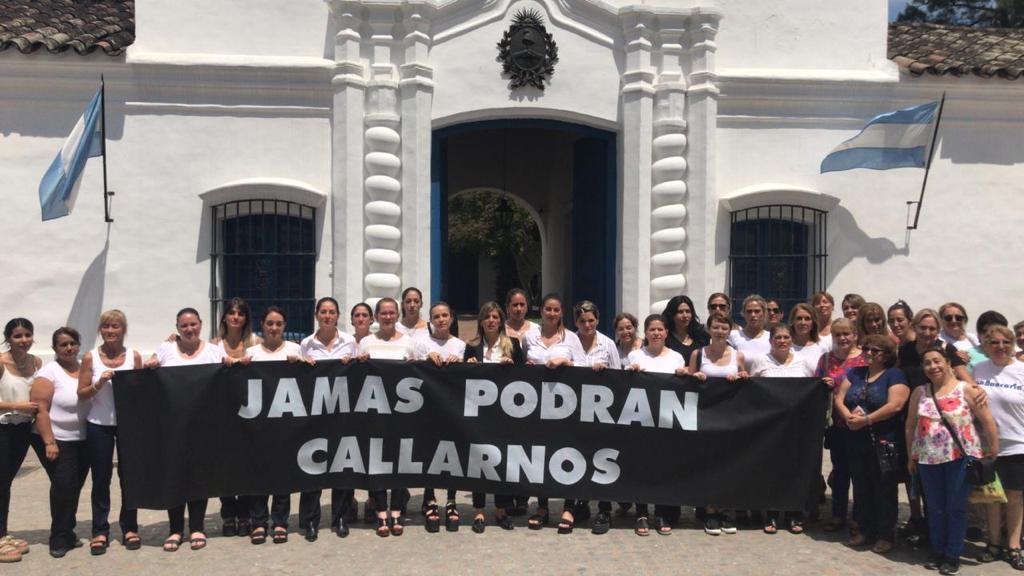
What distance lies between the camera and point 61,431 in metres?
5.67

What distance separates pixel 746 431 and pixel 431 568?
93.0 inches

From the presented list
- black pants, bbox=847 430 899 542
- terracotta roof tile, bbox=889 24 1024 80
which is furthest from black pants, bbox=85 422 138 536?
terracotta roof tile, bbox=889 24 1024 80

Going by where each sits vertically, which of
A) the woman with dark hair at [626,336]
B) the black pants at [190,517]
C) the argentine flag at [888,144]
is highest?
the argentine flag at [888,144]

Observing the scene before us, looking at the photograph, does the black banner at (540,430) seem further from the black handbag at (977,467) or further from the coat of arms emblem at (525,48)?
the coat of arms emblem at (525,48)

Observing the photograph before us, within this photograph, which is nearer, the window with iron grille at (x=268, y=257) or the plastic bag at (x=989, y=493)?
the plastic bag at (x=989, y=493)

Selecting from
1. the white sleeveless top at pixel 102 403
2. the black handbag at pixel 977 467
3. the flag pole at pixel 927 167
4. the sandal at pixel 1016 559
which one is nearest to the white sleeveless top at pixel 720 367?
the black handbag at pixel 977 467

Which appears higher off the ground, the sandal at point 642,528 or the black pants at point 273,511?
the black pants at point 273,511

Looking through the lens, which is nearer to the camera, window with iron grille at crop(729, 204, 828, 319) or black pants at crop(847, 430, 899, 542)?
black pants at crop(847, 430, 899, 542)

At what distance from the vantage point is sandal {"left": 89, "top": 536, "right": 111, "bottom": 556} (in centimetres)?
570

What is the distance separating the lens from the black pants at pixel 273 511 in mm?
5992

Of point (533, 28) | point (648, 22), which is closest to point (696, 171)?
point (648, 22)

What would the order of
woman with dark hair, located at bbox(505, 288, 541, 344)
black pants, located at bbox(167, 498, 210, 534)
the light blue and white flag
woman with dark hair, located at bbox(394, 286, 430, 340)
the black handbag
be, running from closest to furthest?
the black handbag, black pants, located at bbox(167, 498, 210, 534), woman with dark hair, located at bbox(505, 288, 541, 344), woman with dark hair, located at bbox(394, 286, 430, 340), the light blue and white flag

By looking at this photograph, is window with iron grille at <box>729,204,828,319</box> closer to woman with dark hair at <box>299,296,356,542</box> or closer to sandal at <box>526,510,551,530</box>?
sandal at <box>526,510,551,530</box>

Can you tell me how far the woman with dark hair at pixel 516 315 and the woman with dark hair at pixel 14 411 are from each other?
3172 millimetres
